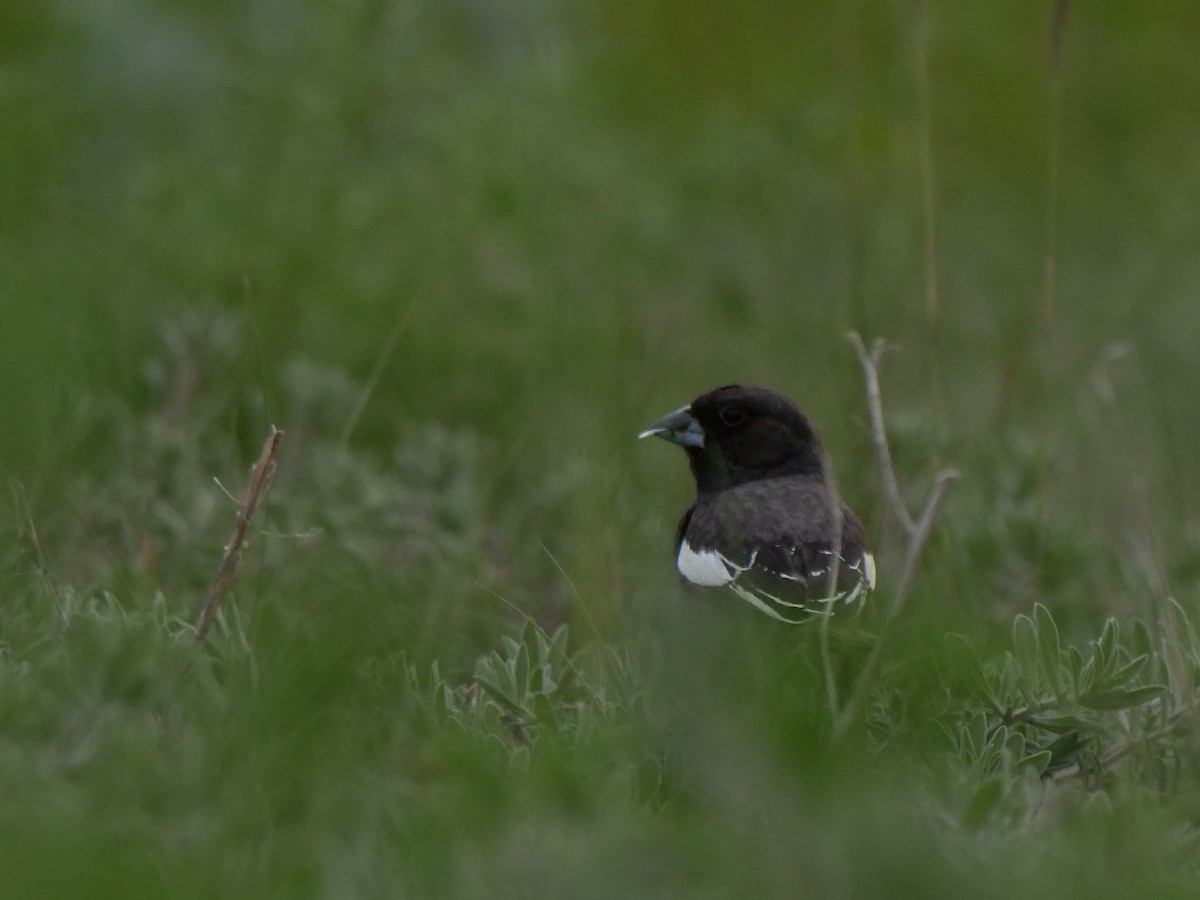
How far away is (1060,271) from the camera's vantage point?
748 centimetres

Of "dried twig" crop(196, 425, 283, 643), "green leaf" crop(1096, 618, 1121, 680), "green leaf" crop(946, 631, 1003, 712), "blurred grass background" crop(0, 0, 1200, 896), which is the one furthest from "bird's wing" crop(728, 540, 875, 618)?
"green leaf" crop(946, 631, 1003, 712)

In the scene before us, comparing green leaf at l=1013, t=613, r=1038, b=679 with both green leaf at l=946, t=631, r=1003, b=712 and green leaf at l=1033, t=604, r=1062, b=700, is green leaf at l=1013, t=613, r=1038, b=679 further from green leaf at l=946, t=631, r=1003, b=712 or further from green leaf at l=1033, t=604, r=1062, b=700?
green leaf at l=946, t=631, r=1003, b=712

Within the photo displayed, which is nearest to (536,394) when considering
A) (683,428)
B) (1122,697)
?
(683,428)

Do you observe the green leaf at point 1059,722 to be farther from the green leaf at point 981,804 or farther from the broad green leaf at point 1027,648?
the green leaf at point 981,804

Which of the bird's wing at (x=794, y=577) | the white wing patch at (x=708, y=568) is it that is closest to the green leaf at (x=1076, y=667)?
the bird's wing at (x=794, y=577)

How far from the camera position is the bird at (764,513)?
3.60 metres

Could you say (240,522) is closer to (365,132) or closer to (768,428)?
(768,428)

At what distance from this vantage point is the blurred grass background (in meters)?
1.96

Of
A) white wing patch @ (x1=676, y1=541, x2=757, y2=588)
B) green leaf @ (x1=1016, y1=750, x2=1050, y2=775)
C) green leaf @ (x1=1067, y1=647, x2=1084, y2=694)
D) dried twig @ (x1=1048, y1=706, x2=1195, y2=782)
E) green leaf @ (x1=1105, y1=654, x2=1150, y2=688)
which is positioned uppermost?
green leaf @ (x1=1105, y1=654, x2=1150, y2=688)

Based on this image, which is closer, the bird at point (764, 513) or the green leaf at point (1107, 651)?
the green leaf at point (1107, 651)

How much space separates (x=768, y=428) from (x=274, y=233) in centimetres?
157

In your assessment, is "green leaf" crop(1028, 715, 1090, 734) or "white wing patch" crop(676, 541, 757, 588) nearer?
"green leaf" crop(1028, 715, 1090, 734)

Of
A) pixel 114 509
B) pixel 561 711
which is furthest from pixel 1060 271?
pixel 561 711

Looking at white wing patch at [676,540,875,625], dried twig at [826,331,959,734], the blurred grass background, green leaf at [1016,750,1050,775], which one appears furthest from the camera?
white wing patch at [676,540,875,625]
